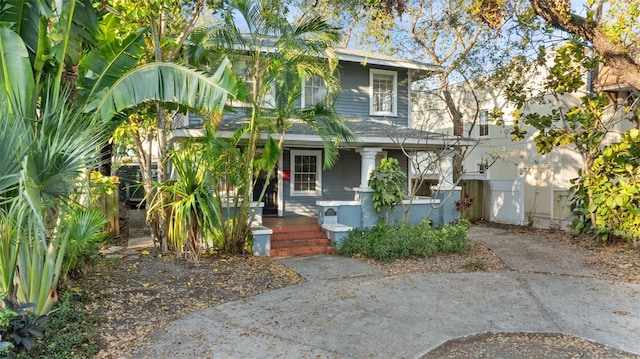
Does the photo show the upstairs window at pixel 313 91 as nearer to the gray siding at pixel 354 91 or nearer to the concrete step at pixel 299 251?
the gray siding at pixel 354 91

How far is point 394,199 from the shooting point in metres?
9.92

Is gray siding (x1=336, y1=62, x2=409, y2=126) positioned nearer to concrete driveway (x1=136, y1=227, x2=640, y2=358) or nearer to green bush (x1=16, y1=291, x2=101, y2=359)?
concrete driveway (x1=136, y1=227, x2=640, y2=358)

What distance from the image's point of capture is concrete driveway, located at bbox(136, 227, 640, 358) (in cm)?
435

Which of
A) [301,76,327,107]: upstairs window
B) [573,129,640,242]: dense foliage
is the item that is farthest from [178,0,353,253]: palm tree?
A: [573,129,640,242]: dense foliage

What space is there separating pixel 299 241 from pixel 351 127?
3851 mm

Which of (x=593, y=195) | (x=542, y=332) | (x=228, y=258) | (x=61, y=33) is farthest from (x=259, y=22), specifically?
(x=593, y=195)

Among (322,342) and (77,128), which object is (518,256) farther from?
(77,128)

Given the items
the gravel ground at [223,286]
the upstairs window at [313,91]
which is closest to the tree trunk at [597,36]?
the gravel ground at [223,286]

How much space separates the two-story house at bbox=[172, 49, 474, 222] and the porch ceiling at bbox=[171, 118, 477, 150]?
0.04 meters

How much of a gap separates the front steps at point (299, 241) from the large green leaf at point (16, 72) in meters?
5.55

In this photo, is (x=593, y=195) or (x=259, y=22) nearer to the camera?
(x=259, y=22)

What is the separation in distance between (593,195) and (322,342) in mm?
8727

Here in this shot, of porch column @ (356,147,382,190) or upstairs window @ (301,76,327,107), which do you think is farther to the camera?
upstairs window @ (301,76,327,107)

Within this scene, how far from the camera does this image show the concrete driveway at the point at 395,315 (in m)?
4.35
